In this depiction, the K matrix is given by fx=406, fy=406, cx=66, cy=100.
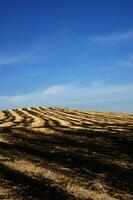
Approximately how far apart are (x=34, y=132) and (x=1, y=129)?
1.79m

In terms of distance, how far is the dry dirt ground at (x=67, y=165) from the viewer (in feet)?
21.0

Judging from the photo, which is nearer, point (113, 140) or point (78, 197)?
point (78, 197)

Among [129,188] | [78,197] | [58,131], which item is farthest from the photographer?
[58,131]

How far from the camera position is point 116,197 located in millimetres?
6137

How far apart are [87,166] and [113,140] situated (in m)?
2.72

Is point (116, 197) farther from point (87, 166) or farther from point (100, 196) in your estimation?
point (87, 166)

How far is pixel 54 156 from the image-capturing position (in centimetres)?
890

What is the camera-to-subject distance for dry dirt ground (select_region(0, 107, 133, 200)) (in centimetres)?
639

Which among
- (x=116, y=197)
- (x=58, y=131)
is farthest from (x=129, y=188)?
(x=58, y=131)

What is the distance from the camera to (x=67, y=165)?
26.6 feet

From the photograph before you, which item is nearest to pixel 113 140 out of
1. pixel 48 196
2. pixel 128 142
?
pixel 128 142

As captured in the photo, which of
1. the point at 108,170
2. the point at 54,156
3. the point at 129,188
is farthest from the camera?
the point at 54,156

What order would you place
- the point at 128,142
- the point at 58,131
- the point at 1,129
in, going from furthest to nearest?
the point at 1,129, the point at 58,131, the point at 128,142

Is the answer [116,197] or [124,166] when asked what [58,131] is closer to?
[124,166]
